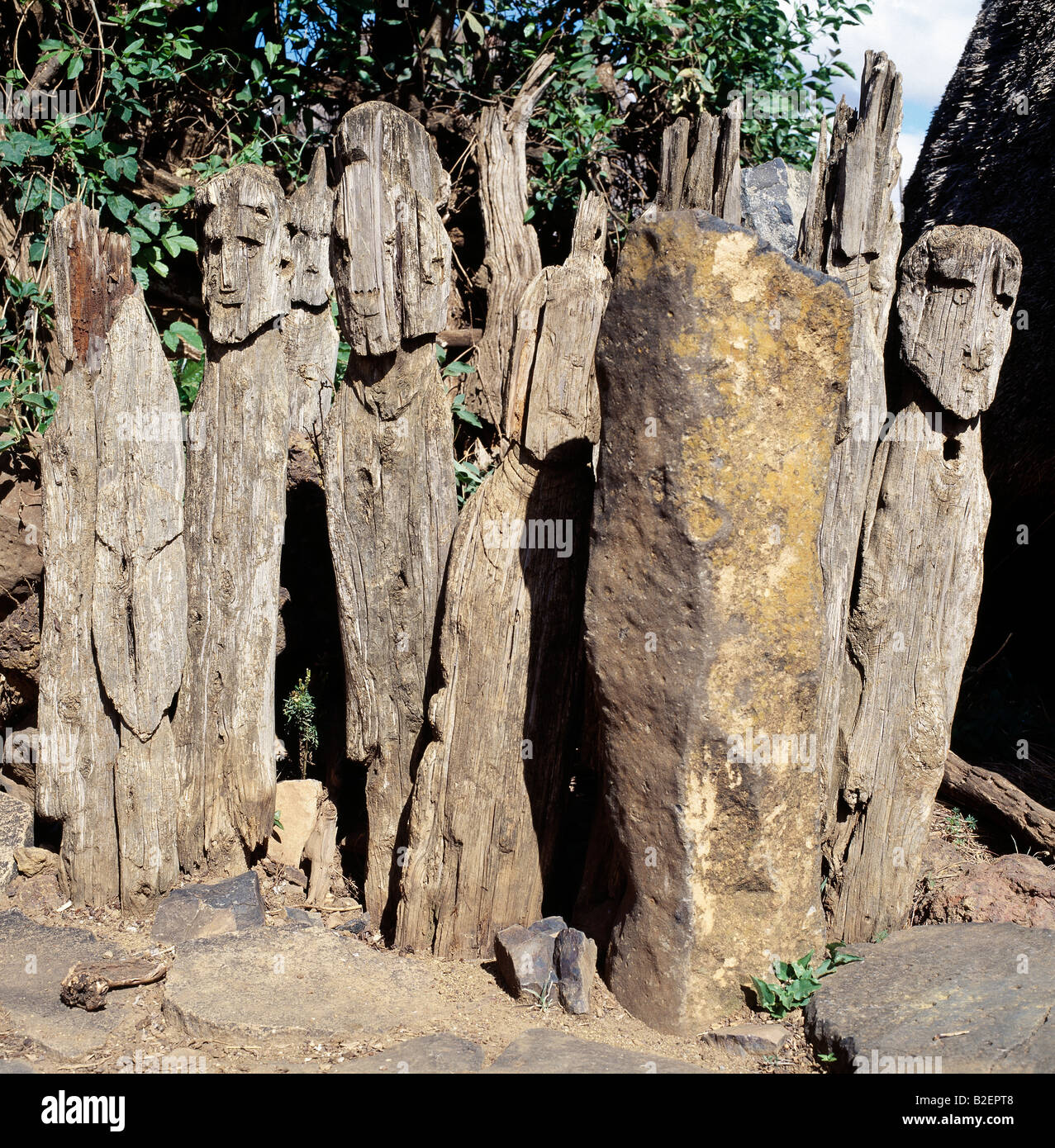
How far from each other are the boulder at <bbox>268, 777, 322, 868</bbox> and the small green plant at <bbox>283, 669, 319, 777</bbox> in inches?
8.6

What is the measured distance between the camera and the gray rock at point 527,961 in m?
3.13

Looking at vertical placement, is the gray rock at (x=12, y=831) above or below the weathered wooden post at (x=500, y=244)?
below

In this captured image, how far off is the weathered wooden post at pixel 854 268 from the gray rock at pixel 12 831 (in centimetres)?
284

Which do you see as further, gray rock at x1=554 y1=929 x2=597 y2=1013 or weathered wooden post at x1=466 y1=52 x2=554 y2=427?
weathered wooden post at x1=466 y1=52 x2=554 y2=427

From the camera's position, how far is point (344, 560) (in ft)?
11.5

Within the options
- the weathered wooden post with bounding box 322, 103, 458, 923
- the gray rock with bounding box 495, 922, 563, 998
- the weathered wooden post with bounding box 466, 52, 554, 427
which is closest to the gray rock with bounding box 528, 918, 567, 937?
the gray rock with bounding box 495, 922, 563, 998

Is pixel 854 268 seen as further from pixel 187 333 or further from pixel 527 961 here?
pixel 187 333

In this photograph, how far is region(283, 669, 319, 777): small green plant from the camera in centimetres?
425

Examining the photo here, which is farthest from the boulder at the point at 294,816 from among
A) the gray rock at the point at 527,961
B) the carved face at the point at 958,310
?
the carved face at the point at 958,310

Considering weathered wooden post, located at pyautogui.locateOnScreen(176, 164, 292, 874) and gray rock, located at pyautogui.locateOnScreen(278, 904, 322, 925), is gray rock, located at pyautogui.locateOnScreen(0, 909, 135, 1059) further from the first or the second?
gray rock, located at pyautogui.locateOnScreen(278, 904, 322, 925)

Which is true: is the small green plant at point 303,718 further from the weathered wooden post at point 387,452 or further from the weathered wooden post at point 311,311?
the weathered wooden post at point 311,311

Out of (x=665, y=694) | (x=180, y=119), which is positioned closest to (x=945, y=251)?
(x=665, y=694)

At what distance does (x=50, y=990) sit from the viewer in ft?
10.3

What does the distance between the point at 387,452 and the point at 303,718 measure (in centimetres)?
140
